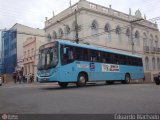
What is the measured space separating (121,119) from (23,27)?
53.8 meters

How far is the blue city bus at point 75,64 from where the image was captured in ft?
55.9

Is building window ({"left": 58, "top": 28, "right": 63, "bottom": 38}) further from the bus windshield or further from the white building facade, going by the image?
the bus windshield

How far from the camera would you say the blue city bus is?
55.9 feet

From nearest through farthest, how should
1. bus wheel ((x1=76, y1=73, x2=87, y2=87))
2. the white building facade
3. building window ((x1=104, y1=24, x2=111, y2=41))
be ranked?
bus wheel ((x1=76, y1=73, x2=87, y2=87))
the white building facade
building window ((x1=104, y1=24, x2=111, y2=41))

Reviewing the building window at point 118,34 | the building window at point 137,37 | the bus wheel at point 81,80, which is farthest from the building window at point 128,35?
the bus wheel at point 81,80

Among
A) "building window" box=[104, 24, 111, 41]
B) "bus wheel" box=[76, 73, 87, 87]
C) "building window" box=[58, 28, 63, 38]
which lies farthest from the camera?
"building window" box=[58, 28, 63, 38]

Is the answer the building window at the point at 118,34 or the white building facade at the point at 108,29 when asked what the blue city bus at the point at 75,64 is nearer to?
the white building facade at the point at 108,29

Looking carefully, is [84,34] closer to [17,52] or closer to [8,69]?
[17,52]

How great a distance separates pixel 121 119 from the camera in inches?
255

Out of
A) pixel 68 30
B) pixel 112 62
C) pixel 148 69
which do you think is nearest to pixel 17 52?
pixel 68 30

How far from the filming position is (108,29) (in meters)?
36.1

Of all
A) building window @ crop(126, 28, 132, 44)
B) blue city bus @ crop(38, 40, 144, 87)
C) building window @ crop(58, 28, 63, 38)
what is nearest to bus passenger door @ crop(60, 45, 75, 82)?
blue city bus @ crop(38, 40, 144, 87)

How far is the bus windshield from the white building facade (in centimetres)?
1496

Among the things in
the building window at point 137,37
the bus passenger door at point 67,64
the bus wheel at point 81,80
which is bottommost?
the bus wheel at point 81,80
